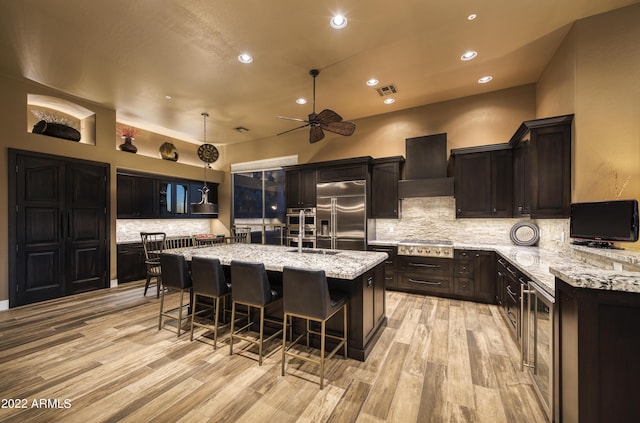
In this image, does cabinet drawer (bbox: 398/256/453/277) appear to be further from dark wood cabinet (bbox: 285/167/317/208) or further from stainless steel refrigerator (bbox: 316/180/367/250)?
dark wood cabinet (bbox: 285/167/317/208)

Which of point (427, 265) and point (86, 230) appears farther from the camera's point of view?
point (86, 230)

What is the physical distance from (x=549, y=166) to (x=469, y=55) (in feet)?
Answer: 5.72

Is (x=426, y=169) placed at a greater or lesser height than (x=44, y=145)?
lesser

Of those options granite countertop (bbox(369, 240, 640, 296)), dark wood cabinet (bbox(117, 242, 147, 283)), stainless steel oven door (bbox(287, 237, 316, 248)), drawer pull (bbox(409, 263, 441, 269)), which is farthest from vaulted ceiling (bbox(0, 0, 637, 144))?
drawer pull (bbox(409, 263, 441, 269))

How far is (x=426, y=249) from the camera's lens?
4.32 meters

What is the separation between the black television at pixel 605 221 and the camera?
7.00 feet

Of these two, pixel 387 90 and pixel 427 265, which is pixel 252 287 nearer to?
pixel 427 265

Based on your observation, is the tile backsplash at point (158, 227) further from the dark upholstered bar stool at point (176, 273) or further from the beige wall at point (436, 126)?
the dark upholstered bar stool at point (176, 273)

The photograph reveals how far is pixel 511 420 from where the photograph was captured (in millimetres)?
1742

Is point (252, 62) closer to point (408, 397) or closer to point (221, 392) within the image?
point (221, 392)

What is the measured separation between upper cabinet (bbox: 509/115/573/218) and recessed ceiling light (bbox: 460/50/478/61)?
113cm

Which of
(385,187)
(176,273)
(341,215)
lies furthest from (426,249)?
(176,273)

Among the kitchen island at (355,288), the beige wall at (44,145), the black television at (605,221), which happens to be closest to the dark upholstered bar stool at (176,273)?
the kitchen island at (355,288)

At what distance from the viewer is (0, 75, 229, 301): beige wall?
380cm
